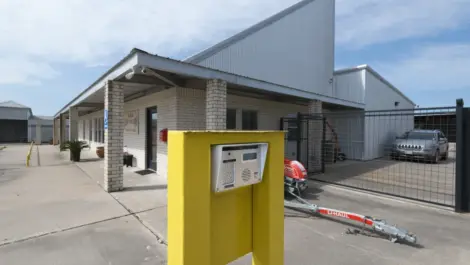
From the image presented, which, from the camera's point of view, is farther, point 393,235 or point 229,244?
point 393,235

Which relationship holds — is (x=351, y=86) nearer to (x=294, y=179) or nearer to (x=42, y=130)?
(x=294, y=179)

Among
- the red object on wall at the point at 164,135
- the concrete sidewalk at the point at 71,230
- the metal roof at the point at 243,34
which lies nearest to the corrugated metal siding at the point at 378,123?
the metal roof at the point at 243,34

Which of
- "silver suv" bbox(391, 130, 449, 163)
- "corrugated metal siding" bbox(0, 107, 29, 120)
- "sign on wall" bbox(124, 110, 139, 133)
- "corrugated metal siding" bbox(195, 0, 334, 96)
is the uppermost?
"corrugated metal siding" bbox(195, 0, 334, 96)

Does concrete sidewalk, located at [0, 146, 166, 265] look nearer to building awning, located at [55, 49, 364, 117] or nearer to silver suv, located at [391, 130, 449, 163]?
building awning, located at [55, 49, 364, 117]

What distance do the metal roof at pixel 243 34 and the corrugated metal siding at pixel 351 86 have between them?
463 centimetres

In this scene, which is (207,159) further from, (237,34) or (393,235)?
(237,34)

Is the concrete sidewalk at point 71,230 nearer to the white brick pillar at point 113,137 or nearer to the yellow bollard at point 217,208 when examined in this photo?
the white brick pillar at point 113,137

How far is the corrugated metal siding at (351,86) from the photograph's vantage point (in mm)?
13912

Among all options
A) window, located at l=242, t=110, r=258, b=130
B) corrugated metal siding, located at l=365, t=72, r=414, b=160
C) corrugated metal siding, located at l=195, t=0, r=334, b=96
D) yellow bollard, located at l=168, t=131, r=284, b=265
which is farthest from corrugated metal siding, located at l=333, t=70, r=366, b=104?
yellow bollard, located at l=168, t=131, r=284, b=265

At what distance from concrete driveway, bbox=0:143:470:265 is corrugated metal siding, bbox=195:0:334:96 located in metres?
5.46

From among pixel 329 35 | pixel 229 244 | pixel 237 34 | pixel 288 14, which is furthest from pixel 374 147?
pixel 229 244

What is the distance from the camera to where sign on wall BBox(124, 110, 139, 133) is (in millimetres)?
10086

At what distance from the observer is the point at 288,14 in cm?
1180

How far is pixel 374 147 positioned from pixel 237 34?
408 inches
